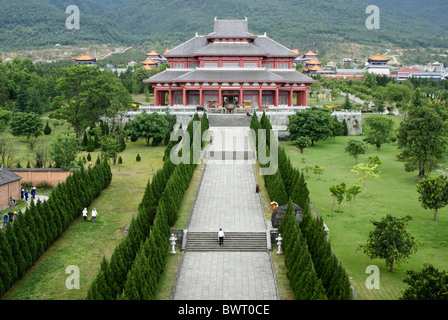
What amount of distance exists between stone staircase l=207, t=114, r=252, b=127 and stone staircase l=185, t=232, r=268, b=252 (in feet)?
91.8

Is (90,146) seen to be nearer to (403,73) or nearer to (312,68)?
(312,68)

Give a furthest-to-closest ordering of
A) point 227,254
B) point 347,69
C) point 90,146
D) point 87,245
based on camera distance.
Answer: point 347,69 → point 90,146 → point 87,245 → point 227,254

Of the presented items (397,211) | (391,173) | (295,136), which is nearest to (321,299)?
(397,211)

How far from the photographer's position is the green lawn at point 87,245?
2031 cm

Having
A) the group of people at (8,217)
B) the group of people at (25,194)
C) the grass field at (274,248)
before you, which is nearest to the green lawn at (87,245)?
the grass field at (274,248)

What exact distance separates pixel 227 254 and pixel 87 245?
21.9 feet

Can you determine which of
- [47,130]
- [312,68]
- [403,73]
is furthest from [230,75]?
[403,73]

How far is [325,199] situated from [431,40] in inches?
7418

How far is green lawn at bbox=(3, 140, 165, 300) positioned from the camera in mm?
20312

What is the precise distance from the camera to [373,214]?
96.7ft

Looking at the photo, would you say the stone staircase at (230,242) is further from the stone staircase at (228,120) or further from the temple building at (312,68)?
the temple building at (312,68)

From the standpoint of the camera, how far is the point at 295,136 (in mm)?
49125

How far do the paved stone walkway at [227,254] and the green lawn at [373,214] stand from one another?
376cm

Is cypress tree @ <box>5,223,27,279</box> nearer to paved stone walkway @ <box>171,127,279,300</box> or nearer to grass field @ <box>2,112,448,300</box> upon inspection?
grass field @ <box>2,112,448,300</box>
